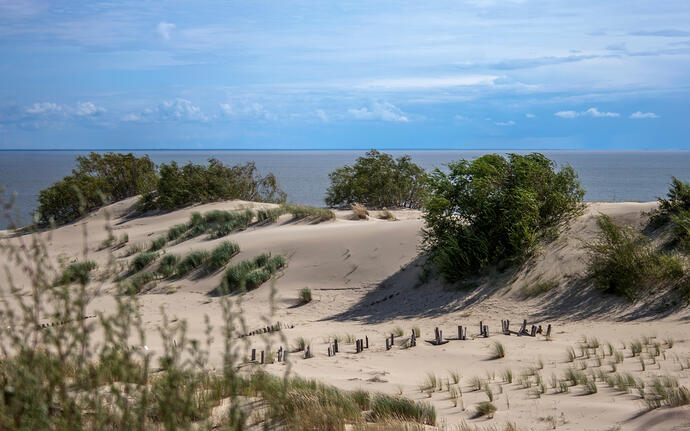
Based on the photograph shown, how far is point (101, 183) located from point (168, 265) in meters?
16.7

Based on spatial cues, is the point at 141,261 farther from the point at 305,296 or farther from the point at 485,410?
the point at 485,410

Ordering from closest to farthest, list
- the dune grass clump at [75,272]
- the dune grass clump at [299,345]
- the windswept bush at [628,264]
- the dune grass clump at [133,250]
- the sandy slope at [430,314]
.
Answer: the dune grass clump at [75,272], the sandy slope at [430,314], the dune grass clump at [299,345], the windswept bush at [628,264], the dune grass clump at [133,250]

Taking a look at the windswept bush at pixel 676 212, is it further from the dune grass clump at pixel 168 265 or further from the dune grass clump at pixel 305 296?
the dune grass clump at pixel 168 265

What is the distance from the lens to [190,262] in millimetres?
18500

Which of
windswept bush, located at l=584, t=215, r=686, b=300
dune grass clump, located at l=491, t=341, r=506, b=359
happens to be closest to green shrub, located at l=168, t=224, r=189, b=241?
windswept bush, located at l=584, t=215, r=686, b=300

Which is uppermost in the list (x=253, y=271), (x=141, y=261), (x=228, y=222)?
(x=228, y=222)

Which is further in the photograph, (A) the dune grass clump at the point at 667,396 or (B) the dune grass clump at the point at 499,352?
(B) the dune grass clump at the point at 499,352

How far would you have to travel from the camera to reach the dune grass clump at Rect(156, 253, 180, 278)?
18422 millimetres

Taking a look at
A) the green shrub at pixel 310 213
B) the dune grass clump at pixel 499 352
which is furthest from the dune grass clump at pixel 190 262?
the dune grass clump at pixel 499 352

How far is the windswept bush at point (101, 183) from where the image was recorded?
32.1 meters

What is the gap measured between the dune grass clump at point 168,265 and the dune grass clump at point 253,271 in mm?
2083

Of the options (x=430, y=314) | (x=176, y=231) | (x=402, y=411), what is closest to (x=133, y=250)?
(x=176, y=231)

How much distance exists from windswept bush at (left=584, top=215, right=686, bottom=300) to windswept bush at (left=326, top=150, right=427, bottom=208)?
56.9 ft

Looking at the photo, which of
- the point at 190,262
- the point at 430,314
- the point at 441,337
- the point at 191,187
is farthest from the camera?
the point at 191,187
